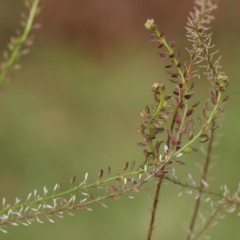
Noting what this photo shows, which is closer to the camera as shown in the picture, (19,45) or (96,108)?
(19,45)

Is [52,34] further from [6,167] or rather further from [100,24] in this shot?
[6,167]

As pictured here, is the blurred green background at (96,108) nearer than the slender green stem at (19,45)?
No

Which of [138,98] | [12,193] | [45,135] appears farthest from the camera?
[138,98]

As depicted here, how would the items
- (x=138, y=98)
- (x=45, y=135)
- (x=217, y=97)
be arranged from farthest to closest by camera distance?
(x=138, y=98), (x=45, y=135), (x=217, y=97)

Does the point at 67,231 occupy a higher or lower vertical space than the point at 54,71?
lower

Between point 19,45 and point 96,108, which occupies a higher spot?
point 96,108

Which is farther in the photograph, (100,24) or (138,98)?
(100,24)

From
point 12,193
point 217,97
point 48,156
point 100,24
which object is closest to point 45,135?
point 48,156

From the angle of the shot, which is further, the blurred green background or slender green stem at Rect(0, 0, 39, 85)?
the blurred green background
